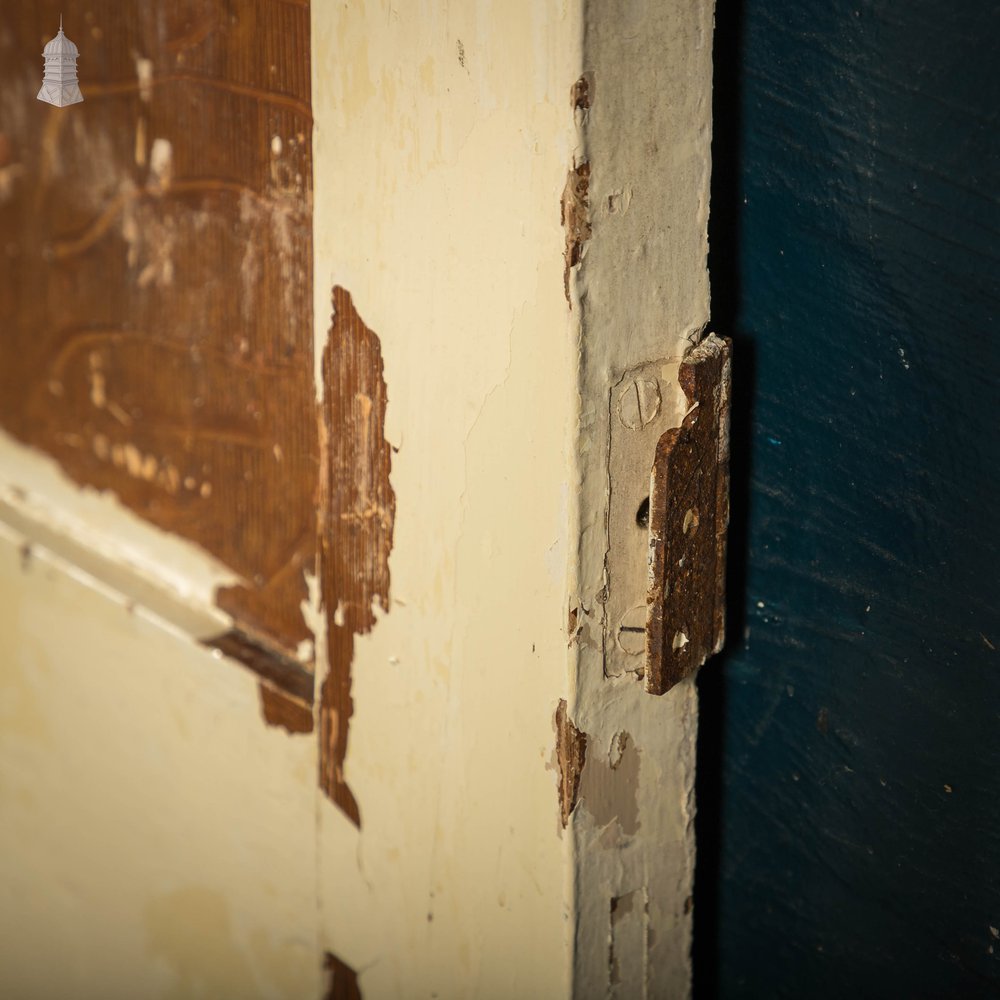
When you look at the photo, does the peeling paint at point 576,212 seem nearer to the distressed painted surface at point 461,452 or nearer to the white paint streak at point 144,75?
the distressed painted surface at point 461,452

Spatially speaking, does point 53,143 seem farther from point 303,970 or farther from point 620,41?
point 303,970

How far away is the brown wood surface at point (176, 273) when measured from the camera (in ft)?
2.39

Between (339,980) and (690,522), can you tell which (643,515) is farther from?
(339,980)

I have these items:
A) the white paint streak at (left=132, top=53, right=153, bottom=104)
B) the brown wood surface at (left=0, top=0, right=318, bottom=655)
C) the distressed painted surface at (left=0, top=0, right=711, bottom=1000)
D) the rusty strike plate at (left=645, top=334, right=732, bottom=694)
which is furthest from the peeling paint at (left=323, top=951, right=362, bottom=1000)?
the white paint streak at (left=132, top=53, right=153, bottom=104)

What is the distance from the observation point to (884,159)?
23.9 inches

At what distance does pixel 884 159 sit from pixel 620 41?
185 mm

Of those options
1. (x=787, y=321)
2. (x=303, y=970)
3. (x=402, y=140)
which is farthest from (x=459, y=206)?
(x=303, y=970)

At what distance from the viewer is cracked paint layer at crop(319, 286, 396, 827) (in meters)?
0.67

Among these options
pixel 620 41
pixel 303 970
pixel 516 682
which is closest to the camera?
pixel 620 41

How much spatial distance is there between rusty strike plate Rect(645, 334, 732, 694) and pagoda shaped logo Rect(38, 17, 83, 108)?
572 mm

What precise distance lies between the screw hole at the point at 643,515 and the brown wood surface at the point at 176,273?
0.26m

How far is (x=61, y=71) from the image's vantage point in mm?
858

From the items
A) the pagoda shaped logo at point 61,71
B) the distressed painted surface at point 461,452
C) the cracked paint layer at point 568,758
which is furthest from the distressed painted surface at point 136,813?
the pagoda shaped logo at point 61,71

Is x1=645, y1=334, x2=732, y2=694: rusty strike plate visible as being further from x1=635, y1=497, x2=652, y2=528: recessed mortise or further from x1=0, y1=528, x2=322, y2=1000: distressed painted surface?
x1=0, y1=528, x2=322, y2=1000: distressed painted surface
